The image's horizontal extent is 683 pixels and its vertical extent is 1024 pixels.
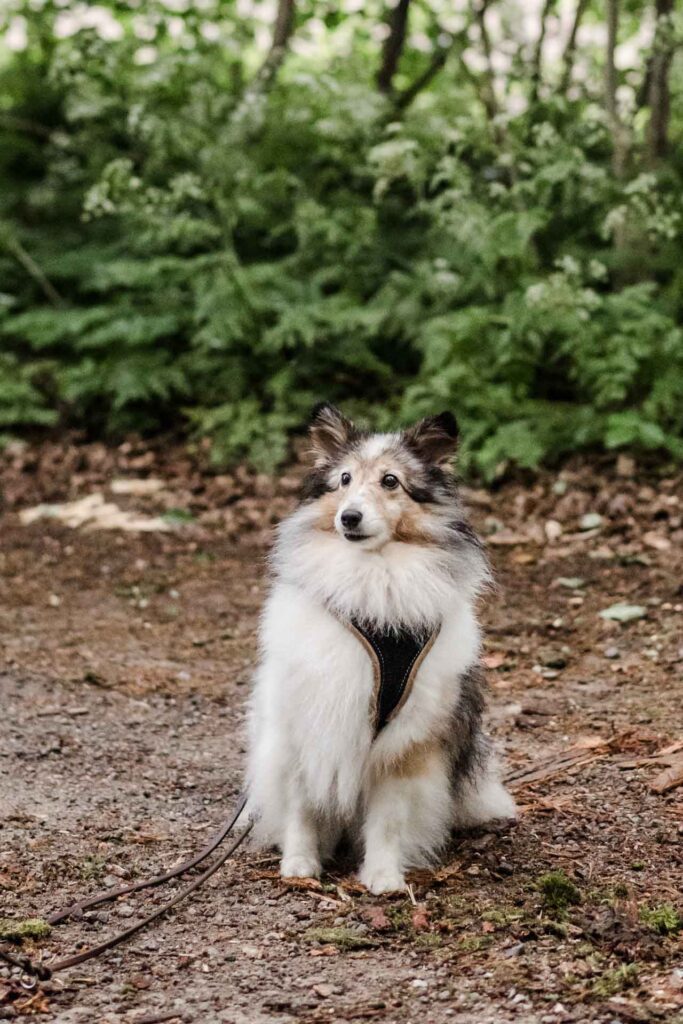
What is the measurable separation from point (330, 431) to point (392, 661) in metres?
0.87

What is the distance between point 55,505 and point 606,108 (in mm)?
5484

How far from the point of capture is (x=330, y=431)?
417 centimetres

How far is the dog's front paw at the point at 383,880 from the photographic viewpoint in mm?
3885

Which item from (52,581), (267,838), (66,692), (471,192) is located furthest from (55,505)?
(267,838)

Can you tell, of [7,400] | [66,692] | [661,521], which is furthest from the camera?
[7,400]

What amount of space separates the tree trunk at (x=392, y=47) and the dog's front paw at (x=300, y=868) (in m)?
9.19

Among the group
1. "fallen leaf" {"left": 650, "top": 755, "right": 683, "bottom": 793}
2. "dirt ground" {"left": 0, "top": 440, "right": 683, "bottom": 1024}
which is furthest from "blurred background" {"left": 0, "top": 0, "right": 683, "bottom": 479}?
"fallen leaf" {"left": 650, "top": 755, "right": 683, "bottom": 793}

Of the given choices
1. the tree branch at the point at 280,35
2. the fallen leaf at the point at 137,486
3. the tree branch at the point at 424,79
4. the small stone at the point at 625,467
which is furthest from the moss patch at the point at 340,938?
the tree branch at the point at 280,35

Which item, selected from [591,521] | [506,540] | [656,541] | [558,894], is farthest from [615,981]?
[591,521]

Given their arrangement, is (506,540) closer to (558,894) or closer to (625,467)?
Answer: (625,467)

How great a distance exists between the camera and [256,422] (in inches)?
368

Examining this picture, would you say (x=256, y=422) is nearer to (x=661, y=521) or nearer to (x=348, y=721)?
(x=661, y=521)

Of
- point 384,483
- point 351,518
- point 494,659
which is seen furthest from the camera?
point 494,659

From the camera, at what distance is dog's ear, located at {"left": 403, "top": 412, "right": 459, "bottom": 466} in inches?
160
